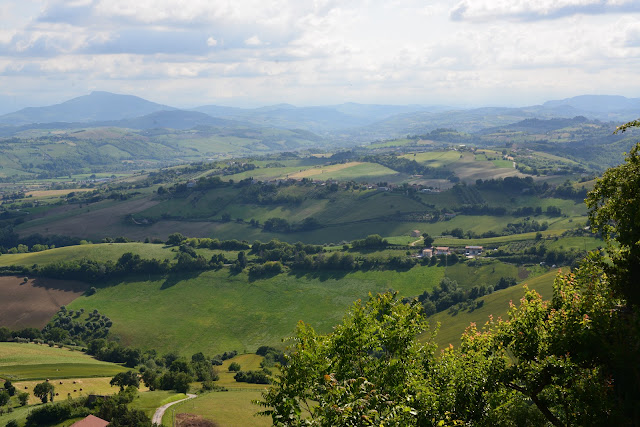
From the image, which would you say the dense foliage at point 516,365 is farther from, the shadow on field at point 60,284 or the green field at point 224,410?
the shadow on field at point 60,284

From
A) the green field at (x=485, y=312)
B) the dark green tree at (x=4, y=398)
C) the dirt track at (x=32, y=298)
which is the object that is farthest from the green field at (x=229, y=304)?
the dark green tree at (x=4, y=398)

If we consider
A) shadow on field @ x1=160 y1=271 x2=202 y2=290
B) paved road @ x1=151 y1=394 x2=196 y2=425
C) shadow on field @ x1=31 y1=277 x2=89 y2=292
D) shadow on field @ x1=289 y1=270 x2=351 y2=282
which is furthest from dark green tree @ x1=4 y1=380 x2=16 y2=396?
shadow on field @ x1=289 y1=270 x2=351 y2=282

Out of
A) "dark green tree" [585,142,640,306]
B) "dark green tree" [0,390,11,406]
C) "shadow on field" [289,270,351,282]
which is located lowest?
"shadow on field" [289,270,351,282]

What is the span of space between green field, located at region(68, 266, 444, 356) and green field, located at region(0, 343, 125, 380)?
22.7m

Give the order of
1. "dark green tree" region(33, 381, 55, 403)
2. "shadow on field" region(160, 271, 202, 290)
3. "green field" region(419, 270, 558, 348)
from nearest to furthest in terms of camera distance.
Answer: "dark green tree" region(33, 381, 55, 403) < "green field" region(419, 270, 558, 348) < "shadow on field" region(160, 271, 202, 290)

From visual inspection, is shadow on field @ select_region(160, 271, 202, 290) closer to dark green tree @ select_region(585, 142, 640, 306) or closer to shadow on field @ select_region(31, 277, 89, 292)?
shadow on field @ select_region(31, 277, 89, 292)

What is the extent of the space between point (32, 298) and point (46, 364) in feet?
229

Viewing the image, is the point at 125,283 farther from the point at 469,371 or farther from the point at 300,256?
the point at 469,371

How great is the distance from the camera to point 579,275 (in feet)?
90.7

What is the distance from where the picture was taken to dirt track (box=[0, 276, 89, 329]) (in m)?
152

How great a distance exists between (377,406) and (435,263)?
164m

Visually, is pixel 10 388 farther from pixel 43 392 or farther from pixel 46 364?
pixel 46 364

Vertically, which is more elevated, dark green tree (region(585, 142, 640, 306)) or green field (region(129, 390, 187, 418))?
dark green tree (region(585, 142, 640, 306))

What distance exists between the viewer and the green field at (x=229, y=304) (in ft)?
476
